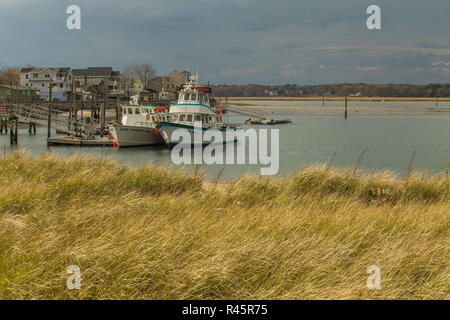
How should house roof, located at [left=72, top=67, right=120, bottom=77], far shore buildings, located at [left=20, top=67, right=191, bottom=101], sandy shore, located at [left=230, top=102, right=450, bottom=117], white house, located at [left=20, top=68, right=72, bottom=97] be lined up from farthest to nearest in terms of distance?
sandy shore, located at [left=230, top=102, right=450, bottom=117]
house roof, located at [left=72, top=67, right=120, bottom=77]
white house, located at [left=20, top=68, right=72, bottom=97]
far shore buildings, located at [left=20, top=67, right=191, bottom=101]

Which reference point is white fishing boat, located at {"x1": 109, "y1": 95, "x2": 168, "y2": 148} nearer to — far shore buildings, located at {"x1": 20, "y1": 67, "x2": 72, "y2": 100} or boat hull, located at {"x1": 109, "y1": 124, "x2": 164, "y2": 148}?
boat hull, located at {"x1": 109, "y1": 124, "x2": 164, "y2": 148}

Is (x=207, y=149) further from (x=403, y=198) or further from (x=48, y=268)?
(x=48, y=268)

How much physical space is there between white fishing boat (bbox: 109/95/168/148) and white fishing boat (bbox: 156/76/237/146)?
167 cm

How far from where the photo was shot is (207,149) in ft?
140

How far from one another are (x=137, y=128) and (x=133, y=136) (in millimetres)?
872

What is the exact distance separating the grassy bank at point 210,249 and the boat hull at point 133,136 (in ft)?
114

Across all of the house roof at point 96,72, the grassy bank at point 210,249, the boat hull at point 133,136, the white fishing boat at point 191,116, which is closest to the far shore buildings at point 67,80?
the house roof at point 96,72

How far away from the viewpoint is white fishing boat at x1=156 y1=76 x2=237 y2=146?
137 ft

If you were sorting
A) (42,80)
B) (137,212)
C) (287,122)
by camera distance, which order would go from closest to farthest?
(137,212), (287,122), (42,80)

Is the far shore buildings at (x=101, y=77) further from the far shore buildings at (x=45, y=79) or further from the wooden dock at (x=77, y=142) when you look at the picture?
the wooden dock at (x=77, y=142)

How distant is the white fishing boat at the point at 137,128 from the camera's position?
42.8 metres

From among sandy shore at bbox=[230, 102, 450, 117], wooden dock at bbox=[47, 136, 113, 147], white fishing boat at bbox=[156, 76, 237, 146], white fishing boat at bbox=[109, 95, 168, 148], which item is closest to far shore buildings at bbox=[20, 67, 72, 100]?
sandy shore at bbox=[230, 102, 450, 117]
